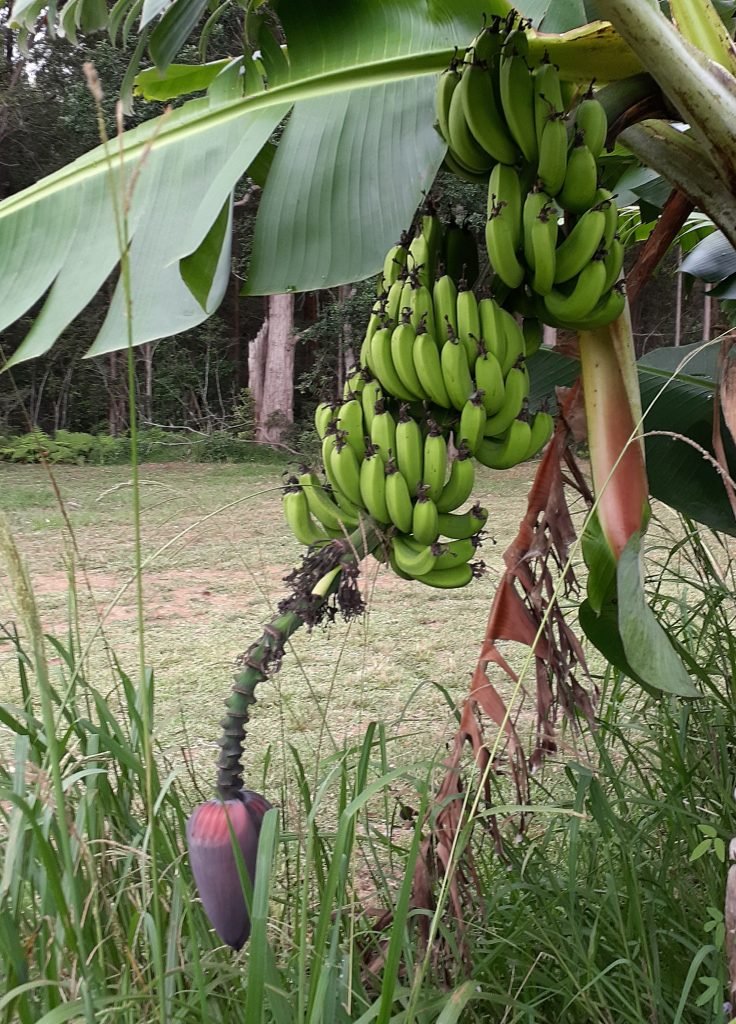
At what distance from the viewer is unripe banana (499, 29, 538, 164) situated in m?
0.71

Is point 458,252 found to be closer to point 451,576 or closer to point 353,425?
point 353,425

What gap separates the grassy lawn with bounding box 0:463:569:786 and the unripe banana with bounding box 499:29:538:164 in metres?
0.53

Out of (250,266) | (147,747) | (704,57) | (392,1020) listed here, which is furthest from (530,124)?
(392,1020)

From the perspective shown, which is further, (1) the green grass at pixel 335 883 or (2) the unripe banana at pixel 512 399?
(2) the unripe banana at pixel 512 399

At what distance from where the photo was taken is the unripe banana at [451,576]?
777mm

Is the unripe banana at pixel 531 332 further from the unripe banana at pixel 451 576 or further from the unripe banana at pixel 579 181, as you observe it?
the unripe banana at pixel 451 576

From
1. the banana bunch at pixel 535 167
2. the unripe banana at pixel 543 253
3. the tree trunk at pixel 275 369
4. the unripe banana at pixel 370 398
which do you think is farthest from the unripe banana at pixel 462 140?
the tree trunk at pixel 275 369

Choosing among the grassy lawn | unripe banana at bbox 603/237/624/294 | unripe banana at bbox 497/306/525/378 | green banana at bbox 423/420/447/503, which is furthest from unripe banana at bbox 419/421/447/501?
the grassy lawn

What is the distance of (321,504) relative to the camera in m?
0.81

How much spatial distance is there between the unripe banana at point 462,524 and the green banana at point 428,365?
0.39 ft

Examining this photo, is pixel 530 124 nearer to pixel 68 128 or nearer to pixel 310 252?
pixel 310 252

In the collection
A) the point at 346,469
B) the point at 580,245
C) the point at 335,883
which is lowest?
the point at 335,883

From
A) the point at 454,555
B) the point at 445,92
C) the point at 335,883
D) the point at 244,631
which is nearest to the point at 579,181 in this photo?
the point at 445,92

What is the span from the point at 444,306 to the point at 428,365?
0.20 ft
